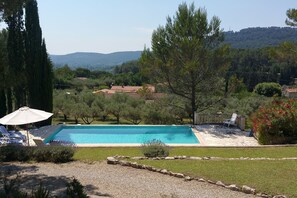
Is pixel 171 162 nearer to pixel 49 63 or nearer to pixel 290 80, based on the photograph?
pixel 49 63

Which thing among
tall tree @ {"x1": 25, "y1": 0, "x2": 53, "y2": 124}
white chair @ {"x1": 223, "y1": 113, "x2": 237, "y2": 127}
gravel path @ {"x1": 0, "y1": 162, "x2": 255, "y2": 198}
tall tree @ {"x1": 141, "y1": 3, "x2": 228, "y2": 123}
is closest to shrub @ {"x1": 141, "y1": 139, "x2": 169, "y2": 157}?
gravel path @ {"x1": 0, "y1": 162, "x2": 255, "y2": 198}

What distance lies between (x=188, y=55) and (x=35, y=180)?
1367cm

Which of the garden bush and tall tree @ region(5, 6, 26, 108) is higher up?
tall tree @ region(5, 6, 26, 108)

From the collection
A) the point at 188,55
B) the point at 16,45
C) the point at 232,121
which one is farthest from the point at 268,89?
the point at 16,45

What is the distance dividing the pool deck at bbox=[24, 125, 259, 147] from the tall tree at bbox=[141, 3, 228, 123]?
3599mm

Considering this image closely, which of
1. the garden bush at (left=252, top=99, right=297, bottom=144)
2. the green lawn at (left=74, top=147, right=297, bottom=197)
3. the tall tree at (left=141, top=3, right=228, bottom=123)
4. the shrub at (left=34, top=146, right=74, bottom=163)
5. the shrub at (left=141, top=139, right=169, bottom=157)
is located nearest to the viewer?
the green lawn at (left=74, top=147, right=297, bottom=197)

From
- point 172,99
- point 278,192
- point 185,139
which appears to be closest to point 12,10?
point 278,192

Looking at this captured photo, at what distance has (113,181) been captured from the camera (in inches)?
314

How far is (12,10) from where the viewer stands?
9016mm

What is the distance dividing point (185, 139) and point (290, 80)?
228 feet

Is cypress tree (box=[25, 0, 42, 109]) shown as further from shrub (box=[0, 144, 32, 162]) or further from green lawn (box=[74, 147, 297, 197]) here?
shrub (box=[0, 144, 32, 162])

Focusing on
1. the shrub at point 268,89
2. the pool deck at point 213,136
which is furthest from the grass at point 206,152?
the shrub at point 268,89

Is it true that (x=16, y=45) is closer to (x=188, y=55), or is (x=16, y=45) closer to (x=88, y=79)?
(x=188, y=55)

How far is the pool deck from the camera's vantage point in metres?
13.7
